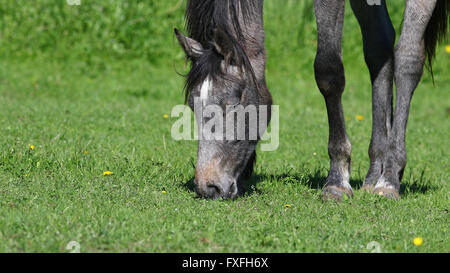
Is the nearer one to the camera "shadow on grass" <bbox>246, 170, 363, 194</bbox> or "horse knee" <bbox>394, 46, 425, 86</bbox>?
"horse knee" <bbox>394, 46, 425, 86</bbox>

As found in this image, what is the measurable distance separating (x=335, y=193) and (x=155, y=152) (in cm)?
226

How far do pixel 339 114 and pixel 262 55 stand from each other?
1.03 m

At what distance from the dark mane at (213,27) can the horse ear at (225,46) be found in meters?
0.02

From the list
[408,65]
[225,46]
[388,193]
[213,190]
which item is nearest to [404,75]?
[408,65]

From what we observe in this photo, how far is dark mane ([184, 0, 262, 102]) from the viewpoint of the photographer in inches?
193

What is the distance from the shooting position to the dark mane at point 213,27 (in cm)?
491

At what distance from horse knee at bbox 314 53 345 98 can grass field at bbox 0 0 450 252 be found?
84 cm

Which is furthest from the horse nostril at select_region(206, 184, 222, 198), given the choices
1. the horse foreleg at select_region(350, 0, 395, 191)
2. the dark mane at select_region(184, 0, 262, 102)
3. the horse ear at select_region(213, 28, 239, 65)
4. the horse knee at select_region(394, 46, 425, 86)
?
the horse knee at select_region(394, 46, 425, 86)

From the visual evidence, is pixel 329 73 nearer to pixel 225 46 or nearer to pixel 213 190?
pixel 225 46

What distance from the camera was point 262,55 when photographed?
520 cm

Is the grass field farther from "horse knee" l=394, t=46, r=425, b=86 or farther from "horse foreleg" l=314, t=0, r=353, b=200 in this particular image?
"horse knee" l=394, t=46, r=425, b=86

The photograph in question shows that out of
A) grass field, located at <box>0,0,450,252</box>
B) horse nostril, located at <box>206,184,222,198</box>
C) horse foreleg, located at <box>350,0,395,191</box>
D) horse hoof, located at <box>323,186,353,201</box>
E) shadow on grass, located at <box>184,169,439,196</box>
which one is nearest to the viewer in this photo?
grass field, located at <box>0,0,450,252</box>

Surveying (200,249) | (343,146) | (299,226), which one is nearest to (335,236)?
(299,226)
